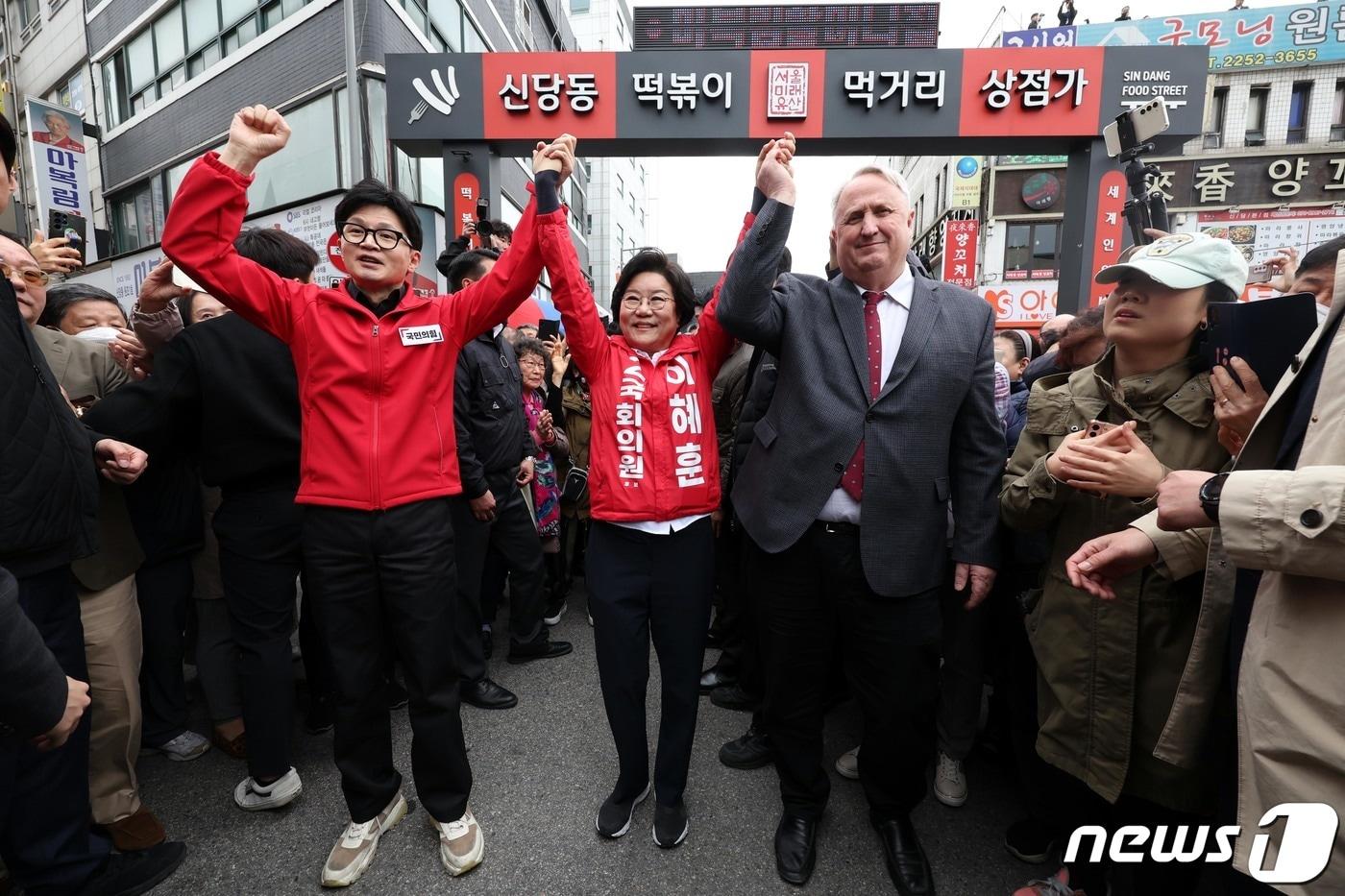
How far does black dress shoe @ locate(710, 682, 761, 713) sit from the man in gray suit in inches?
37.4

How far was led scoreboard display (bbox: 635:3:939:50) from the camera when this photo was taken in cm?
1068

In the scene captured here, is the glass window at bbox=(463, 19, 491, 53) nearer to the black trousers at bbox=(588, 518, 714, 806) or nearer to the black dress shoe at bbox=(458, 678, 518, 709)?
the black dress shoe at bbox=(458, 678, 518, 709)

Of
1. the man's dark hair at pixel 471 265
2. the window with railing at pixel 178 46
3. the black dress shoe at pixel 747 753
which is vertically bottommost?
the black dress shoe at pixel 747 753

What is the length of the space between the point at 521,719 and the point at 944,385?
7.77 feet

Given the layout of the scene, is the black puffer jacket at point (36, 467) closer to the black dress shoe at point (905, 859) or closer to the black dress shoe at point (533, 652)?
the black dress shoe at point (533, 652)

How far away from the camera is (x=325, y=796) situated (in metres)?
2.37

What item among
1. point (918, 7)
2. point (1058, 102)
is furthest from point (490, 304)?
point (918, 7)

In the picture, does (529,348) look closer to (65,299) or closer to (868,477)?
(65,299)

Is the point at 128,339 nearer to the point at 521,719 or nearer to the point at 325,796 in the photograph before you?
the point at 325,796

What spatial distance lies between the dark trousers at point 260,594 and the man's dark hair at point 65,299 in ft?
4.52

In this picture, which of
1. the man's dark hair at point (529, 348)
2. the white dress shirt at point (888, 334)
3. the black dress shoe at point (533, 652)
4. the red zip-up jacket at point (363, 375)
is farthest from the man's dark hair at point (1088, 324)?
the black dress shoe at point (533, 652)

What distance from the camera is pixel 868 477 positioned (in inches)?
73.3

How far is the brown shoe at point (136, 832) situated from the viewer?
203 cm

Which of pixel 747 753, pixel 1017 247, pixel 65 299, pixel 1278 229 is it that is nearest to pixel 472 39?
pixel 65 299
